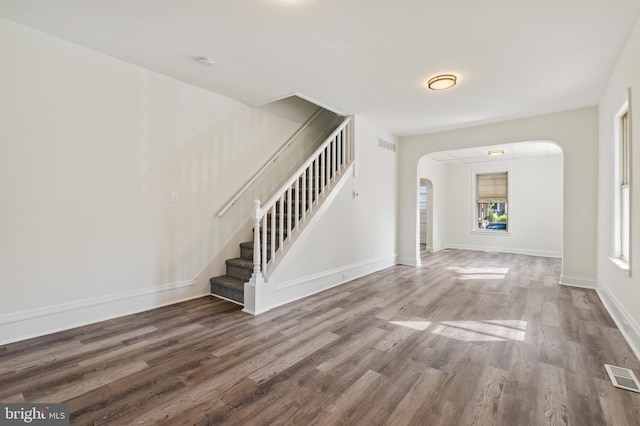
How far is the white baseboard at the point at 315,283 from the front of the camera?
3590 mm

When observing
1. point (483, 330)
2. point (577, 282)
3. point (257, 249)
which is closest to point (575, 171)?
point (577, 282)

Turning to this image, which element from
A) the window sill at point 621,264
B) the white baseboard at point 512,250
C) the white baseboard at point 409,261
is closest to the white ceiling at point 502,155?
the white baseboard at point 409,261

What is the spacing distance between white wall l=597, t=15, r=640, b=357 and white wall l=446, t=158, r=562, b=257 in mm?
3988

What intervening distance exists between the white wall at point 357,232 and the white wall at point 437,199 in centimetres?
243

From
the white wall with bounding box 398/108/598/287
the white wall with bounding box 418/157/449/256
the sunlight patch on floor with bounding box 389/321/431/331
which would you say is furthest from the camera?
the white wall with bounding box 418/157/449/256

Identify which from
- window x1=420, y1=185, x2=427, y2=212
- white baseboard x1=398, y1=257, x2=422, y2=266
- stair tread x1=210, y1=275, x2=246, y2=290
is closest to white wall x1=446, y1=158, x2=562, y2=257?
window x1=420, y1=185, x2=427, y2=212

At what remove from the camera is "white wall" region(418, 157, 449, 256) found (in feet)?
27.2

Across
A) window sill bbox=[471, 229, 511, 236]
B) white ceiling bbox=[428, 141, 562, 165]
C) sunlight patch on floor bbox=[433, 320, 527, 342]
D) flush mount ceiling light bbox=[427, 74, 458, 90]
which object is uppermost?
flush mount ceiling light bbox=[427, 74, 458, 90]

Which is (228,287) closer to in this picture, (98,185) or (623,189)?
(98,185)

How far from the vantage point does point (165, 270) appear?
355 cm

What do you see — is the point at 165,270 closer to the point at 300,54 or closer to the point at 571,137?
the point at 300,54

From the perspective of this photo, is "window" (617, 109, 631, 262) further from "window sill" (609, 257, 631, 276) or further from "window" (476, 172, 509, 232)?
"window" (476, 172, 509, 232)

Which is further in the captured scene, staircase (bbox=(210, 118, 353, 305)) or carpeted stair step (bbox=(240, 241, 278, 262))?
carpeted stair step (bbox=(240, 241, 278, 262))

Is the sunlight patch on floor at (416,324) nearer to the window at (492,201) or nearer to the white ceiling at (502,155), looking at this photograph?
the white ceiling at (502,155)
